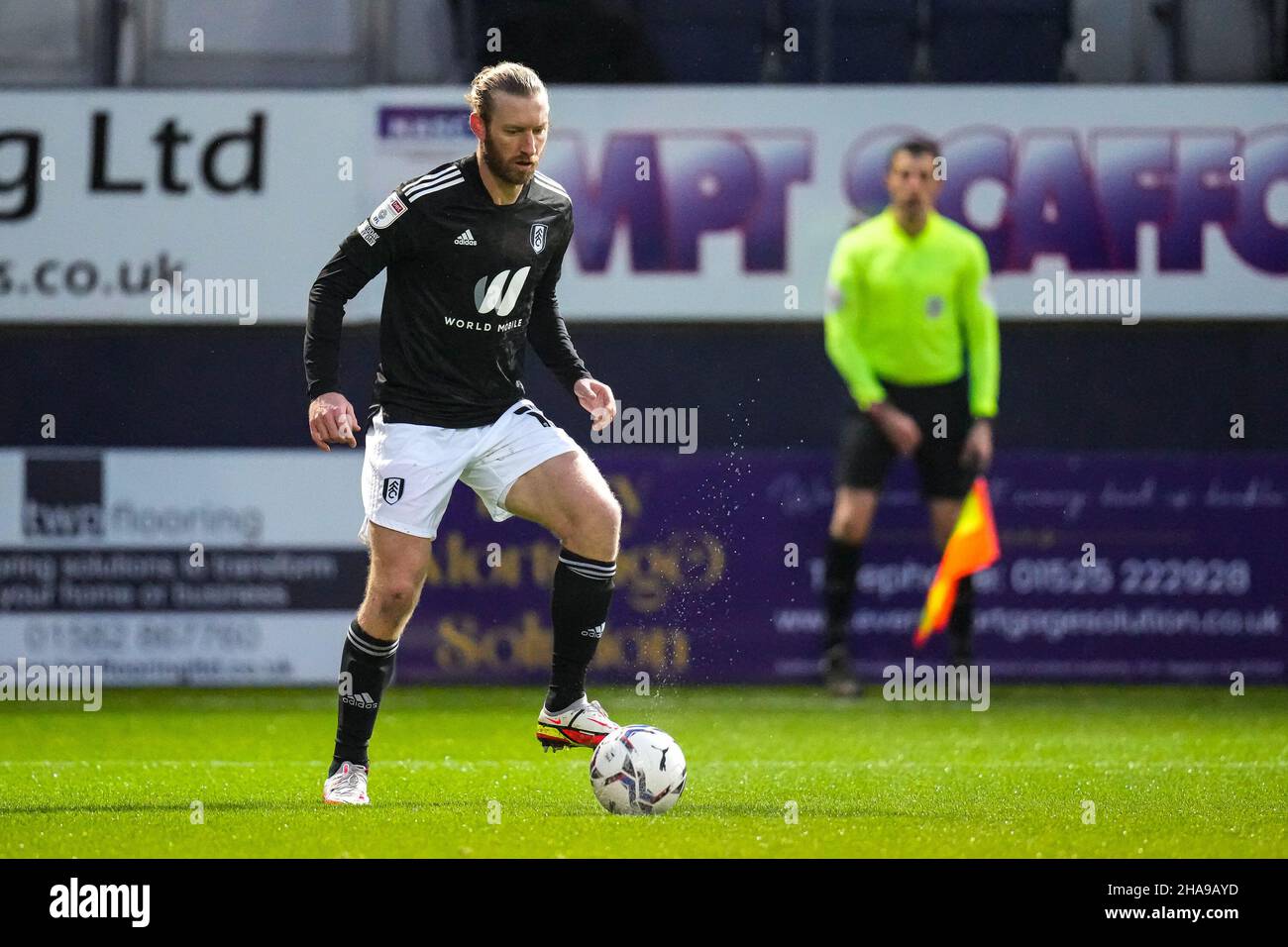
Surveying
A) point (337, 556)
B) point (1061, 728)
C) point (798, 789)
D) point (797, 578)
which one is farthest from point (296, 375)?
point (798, 789)

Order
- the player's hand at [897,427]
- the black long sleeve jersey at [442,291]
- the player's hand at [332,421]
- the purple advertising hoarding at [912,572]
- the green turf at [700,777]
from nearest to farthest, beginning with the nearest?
the green turf at [700,777]
the player's hand at [332,421]
the black long sleeve jersey at [442,291]
the player's hand at [897,427]
the purple advertising hoarding at [912,572]

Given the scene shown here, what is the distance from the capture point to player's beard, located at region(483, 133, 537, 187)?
17.4 ft

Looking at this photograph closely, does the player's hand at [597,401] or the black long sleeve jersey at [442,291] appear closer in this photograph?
the black long sleeve jersey at [442,291]

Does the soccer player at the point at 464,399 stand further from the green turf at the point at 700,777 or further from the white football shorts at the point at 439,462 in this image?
the green turf at the point at 700,777

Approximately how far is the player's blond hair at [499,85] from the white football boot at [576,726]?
1646 mm

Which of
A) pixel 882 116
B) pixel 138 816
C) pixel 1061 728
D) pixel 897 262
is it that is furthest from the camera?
pixel 882 116

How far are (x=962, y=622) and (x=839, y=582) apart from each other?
0.81 meters

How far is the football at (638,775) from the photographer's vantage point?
5109 millimetres

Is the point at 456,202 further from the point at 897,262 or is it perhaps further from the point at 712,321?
the point at 712,321

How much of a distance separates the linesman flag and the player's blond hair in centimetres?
513

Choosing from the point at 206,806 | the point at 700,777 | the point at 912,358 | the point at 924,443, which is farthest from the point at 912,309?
the point at 206,806

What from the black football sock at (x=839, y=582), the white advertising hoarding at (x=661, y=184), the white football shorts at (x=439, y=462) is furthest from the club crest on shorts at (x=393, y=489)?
the white advertising hoarding at (x=661, y=184)

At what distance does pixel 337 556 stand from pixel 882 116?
12.4ft

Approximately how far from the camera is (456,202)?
5375 millimetres
